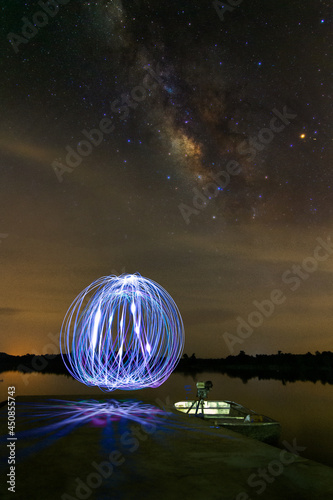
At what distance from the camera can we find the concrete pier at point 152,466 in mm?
3832

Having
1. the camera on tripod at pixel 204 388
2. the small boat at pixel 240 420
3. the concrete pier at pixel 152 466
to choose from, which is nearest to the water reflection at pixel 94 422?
the concrete pier at pixel 152 466

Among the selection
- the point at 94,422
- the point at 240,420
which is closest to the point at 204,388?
the point at 240,420

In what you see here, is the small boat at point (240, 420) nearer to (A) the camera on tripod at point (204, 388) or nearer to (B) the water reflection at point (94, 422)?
(A) the camera on tripod at point (204, 388)

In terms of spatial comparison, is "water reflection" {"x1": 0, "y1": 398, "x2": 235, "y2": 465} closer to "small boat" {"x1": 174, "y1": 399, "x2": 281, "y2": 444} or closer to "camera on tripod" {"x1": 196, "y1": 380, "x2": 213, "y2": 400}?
"camera on tripod" {"x1": 196, "y1": 380, "x2": 213, "y2": 400}

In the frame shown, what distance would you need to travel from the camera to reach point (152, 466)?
4695 millimetres

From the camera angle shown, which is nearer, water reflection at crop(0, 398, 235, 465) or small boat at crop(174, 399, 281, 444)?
water reflection at crop(0, 398, 235, 465)

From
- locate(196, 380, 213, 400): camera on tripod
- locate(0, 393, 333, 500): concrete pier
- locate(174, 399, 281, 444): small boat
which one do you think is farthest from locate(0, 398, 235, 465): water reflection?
locate(174, 399, 281, 444): small boat

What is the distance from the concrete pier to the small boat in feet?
20.7

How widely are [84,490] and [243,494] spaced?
1541 millimetres

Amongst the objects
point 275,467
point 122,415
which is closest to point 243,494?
point 275,467

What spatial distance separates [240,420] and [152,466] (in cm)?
1076

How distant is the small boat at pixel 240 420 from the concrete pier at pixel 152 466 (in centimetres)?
631

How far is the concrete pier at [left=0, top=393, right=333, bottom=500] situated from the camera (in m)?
3.83

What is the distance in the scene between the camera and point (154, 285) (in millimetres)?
13086
